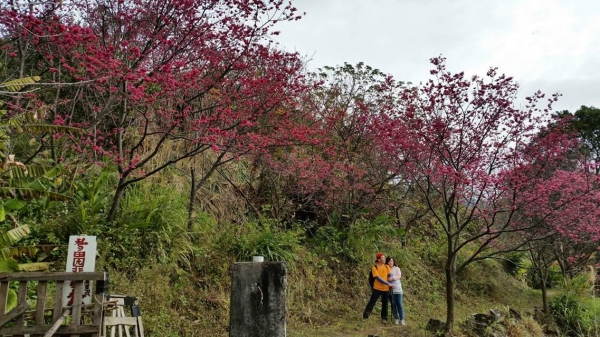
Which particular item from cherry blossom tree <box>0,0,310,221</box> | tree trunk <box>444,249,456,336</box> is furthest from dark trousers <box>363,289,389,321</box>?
cherry blossom tree <box>0,0,310,221</box>

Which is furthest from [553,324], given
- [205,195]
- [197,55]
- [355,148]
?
[197,55]

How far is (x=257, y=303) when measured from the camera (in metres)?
4.58

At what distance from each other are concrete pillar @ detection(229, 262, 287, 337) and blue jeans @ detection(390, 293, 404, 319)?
16.4ft

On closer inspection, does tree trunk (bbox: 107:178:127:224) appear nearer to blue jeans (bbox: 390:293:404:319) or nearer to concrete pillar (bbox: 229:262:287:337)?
concrete pillar (bbox: 229:262:287:337)

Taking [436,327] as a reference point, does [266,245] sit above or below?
above

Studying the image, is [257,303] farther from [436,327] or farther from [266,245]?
[436,327]

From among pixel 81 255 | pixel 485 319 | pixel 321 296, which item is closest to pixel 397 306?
pixel 321 296

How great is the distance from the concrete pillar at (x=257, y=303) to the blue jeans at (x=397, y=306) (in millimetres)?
4997

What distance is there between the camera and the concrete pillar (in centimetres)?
457

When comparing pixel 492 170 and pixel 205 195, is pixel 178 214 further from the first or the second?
pixel 492 170

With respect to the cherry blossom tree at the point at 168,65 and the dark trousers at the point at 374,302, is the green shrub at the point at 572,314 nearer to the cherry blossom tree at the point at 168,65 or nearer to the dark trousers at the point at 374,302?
the dark trousers at the point at 374,302

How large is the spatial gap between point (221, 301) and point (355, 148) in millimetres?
5865

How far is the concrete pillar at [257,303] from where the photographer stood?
4.57 meters

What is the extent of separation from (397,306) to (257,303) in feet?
17.4
